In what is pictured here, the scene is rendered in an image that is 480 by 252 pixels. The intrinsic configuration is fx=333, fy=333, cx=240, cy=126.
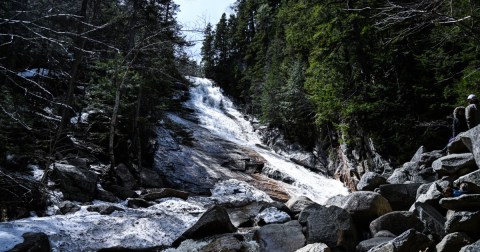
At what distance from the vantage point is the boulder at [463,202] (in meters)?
5.83

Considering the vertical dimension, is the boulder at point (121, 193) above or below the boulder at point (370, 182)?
below

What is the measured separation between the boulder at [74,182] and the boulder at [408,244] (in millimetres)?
8757

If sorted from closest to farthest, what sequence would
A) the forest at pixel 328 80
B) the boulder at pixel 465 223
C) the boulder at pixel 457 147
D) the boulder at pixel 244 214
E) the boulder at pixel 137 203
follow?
the boulder at pixel 465 223
the boulder at pixel 457 147
the boulder at pixel 244 214
the boulder at pixel 137 203
the forest at pixel 328 80

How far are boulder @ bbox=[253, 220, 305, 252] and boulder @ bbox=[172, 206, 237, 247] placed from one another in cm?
85

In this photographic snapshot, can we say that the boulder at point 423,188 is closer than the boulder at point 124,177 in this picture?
Yes

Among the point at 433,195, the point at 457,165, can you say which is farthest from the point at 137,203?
the point at 457,165

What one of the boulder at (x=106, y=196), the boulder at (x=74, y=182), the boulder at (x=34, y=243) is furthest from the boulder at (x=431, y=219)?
the boulder at (x=74, y=182)

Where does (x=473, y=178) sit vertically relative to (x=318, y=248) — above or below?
above

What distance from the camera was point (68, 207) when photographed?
9352mm

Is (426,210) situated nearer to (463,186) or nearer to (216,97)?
(463,186)

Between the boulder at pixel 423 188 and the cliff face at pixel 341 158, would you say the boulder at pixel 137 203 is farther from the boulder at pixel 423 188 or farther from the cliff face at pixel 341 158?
the cliff face at pixel 341 158

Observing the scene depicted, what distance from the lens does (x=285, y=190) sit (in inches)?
696

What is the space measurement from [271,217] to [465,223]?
17.3 feet

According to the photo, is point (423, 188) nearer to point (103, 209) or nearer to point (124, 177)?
point (103, 209)
